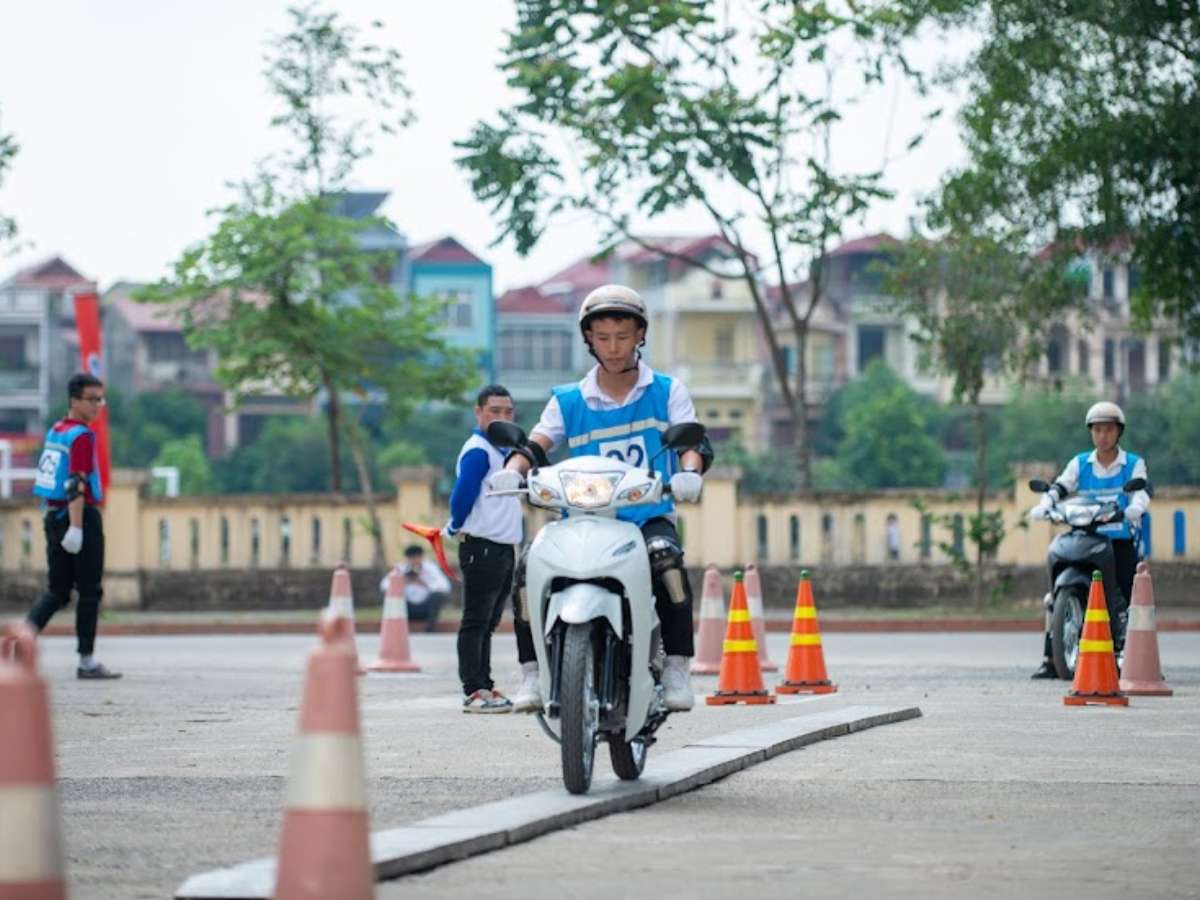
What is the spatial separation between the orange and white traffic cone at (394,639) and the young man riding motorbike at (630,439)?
8492 mm

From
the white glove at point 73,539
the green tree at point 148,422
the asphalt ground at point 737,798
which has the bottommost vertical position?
the asphalt ground at point 737,798

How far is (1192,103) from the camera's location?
24.4 m

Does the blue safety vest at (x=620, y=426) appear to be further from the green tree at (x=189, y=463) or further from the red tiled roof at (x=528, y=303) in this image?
the red tiled roof at (x=528, y=303)

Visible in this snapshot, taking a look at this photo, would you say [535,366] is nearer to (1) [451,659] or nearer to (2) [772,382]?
(2) [772,382]

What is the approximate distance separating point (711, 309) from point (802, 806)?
3374 inches

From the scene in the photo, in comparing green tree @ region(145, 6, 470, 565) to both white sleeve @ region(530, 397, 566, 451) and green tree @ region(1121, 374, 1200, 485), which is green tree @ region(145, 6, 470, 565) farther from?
green tree @ region(1121, 374, 1200, 485)

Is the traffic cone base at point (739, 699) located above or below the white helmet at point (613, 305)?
below

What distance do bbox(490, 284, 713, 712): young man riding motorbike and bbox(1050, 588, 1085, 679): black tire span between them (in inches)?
265

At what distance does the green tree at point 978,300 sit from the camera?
2900 centimetres

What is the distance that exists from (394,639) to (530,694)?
29.7 feet

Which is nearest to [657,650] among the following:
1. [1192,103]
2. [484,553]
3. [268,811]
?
[268,811]

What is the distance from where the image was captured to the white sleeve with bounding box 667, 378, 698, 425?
9.27m

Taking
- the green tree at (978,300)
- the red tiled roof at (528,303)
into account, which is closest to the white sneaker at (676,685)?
the green tree at (978,300)

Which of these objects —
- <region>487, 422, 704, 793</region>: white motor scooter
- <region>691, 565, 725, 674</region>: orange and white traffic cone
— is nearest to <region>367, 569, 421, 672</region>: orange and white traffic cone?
<region>691, 565, 725, 674</region>: orange and white traffic cone
